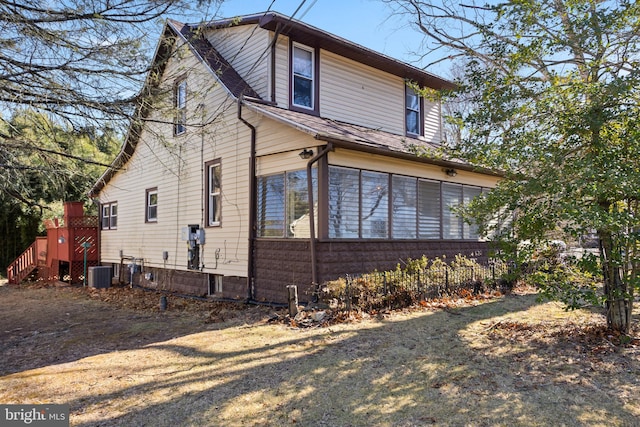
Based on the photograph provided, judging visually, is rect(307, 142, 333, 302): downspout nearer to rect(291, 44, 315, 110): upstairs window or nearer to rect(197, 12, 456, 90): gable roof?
rect(291, 44, 315, 110): upstairs window

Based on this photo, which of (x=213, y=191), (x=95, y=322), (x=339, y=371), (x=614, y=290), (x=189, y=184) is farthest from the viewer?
(x=189, y=184)

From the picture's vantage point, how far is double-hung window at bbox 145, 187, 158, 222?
14.3m

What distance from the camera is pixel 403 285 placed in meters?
8.64

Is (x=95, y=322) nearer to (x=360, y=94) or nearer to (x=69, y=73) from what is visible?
(x=69, y=73)

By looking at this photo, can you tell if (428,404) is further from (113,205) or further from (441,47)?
(113,205)

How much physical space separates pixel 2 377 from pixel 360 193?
6.65 metres

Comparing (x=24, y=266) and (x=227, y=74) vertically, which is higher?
(x=227, y=74)

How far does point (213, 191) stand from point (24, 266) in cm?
1323

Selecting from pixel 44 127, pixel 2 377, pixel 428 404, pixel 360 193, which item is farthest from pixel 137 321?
pixel 428 404

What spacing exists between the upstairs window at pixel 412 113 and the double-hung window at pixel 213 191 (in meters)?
5.84

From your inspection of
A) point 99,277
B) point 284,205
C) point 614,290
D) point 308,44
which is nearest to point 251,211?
point 284,205

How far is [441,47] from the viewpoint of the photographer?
41.7 feet

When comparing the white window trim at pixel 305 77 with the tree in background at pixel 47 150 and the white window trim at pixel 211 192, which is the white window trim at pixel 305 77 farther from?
the tree in background at pixel 47 150

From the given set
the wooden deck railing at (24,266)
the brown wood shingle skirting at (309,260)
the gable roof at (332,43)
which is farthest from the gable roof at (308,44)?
the wooden deck railing at (24,266)
